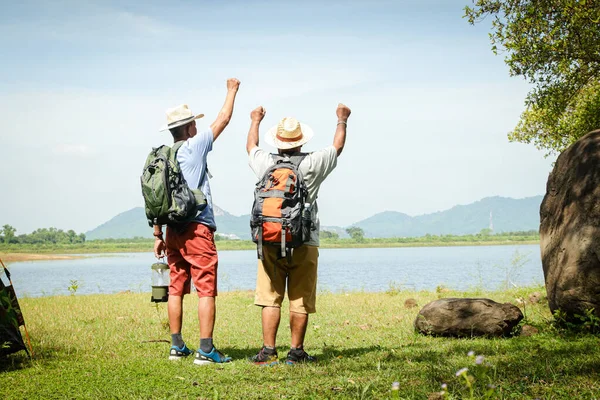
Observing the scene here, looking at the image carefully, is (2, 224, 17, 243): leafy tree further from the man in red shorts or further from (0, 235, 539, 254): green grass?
the man in red shorts

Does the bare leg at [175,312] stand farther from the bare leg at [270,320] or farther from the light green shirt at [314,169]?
the light green shirt at [314,169]

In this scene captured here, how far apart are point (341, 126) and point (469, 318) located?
312 cm

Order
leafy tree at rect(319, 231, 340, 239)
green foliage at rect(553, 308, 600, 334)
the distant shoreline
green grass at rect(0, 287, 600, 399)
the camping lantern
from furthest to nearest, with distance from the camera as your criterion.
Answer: leafy tree at rect(319, 231, 340, 239)
the distant shoreline
green foliage at rect(553, 308, 600, 334)
the camping lantern
green grass at rect(0, 287, 600, 399)

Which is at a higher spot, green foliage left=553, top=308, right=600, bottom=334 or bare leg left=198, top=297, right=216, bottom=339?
bare leg left=198, top=297, right=216, bottom=339

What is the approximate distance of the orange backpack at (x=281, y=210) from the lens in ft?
18.8

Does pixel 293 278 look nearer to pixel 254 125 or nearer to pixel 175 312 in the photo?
pixel 175 312

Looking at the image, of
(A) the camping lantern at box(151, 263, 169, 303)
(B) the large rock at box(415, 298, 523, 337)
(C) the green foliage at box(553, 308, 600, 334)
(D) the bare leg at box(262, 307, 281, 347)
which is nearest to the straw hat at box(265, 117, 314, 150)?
(D) the bare leg at box(262, 307, 281, 347)

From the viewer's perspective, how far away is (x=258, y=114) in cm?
665

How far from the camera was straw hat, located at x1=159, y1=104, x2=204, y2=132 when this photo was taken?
21.2 feet

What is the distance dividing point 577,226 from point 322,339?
358 cm

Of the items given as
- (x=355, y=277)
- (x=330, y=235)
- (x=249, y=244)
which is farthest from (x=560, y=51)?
(x=330, y=235)

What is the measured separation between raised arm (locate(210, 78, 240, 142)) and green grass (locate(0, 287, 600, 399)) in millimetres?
2448

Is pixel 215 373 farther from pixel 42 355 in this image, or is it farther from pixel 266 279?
pixel 42 355

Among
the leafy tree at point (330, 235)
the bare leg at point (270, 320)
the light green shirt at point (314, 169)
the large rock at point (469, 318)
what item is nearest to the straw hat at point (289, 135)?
the light green shirt at point (314, 169)
